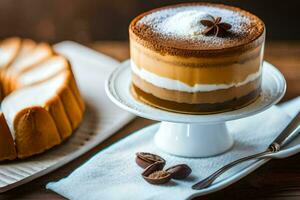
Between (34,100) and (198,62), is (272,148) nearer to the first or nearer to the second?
(198,62)

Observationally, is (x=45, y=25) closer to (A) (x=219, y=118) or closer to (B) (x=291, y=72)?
(B) (x=291, y=72)

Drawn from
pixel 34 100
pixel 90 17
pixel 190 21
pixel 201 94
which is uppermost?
pixel 190 21

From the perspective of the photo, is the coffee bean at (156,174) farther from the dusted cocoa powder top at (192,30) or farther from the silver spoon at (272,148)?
the dusted cocoa powder top at (192,30)

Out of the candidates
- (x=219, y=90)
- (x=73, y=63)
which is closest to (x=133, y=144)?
(x=219, y=90)

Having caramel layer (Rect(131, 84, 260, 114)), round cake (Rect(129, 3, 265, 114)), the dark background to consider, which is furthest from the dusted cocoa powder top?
the dark background

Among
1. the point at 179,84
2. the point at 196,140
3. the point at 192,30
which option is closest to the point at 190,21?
the point at 192,30

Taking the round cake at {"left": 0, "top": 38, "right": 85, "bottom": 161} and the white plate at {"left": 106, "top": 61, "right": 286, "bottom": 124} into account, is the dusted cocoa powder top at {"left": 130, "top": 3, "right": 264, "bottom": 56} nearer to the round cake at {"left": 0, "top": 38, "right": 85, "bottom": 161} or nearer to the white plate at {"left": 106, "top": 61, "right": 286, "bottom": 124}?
the white plate at {"left": 106, "top": 61, "right": 286, "bottom": 124}
